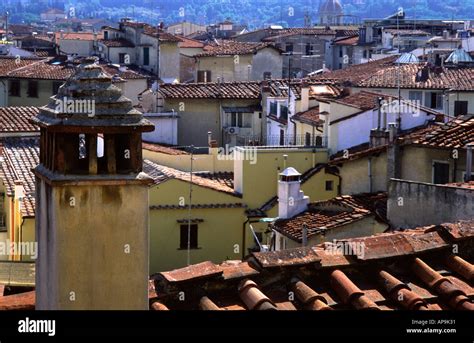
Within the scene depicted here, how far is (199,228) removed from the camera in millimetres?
27109

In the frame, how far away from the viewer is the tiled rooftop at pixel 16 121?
30.2 m

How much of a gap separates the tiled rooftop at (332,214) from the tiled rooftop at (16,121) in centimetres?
916

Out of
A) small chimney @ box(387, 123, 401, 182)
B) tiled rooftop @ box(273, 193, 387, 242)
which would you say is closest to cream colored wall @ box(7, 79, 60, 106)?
tiled rooftop @ box(273, 193, 387, 242)

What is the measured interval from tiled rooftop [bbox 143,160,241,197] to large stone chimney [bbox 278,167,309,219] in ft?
12.9

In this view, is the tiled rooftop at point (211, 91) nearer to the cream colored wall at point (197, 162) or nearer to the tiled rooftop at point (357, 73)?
the tiled rooftop at point (357, 73)

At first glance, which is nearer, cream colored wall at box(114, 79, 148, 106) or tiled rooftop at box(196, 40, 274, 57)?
cream colored wall at box(114, 79, 148, 106)

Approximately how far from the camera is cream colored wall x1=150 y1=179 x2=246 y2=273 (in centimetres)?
2666

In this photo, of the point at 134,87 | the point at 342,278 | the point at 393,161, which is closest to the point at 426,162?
the point at 393,161

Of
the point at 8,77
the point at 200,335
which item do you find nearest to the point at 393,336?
the point at 200,335

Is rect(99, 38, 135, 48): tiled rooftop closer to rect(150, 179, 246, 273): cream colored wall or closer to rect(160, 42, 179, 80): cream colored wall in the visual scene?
rect(160, 42, 179, 80): cream colored wall

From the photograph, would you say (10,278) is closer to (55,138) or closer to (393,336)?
(55,138)

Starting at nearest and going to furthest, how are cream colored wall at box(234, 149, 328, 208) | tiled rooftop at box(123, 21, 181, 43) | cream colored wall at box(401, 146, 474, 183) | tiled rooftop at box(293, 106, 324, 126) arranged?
cream colored wall at box(401, 146, 474, 183) → cream colored wall at box(234, 149, 328, 208) → tiled rooftop at box(293, 106, 324, 126) → tiled rooftop at box(123, 21, 181, 43)

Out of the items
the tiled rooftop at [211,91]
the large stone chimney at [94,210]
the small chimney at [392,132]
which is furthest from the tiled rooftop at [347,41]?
the large stone chimney at [94,210]

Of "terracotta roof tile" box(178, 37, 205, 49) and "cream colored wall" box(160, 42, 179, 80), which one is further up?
"terracotta roof tile" box(178, 37, 205, 49)
